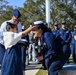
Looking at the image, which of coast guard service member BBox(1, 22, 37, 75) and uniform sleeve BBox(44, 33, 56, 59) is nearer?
coast guard service member BBox(1, 22, 37, 75)

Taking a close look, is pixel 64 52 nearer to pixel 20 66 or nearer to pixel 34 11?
pixel 20 66

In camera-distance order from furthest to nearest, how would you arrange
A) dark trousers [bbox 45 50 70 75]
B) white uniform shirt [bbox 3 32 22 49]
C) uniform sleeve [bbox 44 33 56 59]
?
dark trousers [bbox 45 50 70 75] < uniform sleeve [bbox 44 33 56 59] < white uniform shirt [bbox 3 32 22 49]

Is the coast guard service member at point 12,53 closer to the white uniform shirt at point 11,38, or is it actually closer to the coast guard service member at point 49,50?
the white uniform shirt at point 11,38

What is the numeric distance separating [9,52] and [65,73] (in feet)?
4.81

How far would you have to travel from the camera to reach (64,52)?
16.8ft

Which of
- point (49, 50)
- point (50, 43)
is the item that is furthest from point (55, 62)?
point (50, 43)

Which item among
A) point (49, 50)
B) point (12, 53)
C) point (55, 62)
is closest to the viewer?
point (12, 53)

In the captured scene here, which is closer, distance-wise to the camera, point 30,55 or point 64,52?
point 64,52

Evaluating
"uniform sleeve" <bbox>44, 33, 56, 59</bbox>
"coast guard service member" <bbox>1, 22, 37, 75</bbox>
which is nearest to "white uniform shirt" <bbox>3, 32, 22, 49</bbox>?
"coast guard service member" <bbox>1, 22, 37, 75</bbox>

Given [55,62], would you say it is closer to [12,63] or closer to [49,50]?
[49,50]

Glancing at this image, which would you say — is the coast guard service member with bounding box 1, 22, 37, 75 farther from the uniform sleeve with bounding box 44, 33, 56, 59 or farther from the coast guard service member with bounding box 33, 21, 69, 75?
the uniform sleeve with bounding box 44, 33, 56, 59

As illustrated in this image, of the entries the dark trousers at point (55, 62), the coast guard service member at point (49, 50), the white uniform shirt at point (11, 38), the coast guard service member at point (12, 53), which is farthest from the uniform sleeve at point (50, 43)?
the white uniform shirt at point (11, 38)

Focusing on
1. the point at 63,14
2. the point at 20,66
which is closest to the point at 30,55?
the point at 20,66

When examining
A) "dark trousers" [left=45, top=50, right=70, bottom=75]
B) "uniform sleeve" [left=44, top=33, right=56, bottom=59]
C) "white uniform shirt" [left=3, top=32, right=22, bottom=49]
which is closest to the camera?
"white uniform shirt" [left=3, top=32, right=22, bottom=49]
